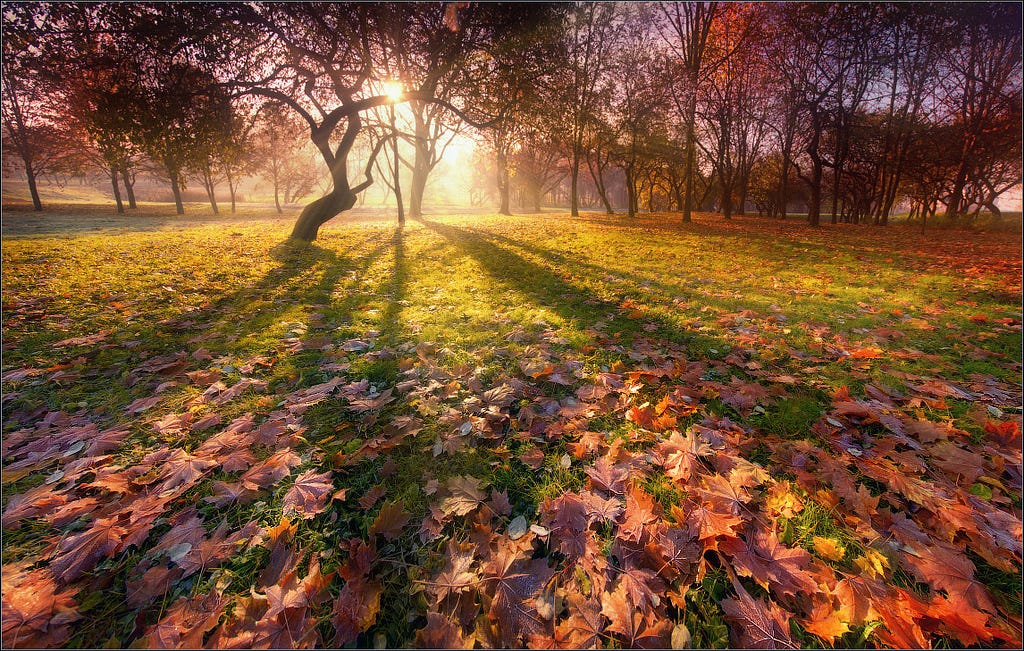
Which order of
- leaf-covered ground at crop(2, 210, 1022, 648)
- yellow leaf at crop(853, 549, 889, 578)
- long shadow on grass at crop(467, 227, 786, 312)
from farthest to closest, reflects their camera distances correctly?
long shadow on grass at crop(467, 227, 786, 312)
yellow leaf at crop(853, 549, 889, 578)
leaf-covered ground at crop(2, 210, 1022, 648)

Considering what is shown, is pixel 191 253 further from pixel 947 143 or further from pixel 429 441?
pixel 947 143

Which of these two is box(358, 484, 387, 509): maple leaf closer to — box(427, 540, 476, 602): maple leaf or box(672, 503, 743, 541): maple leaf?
box(427, 540, 476, 602): maple leaf

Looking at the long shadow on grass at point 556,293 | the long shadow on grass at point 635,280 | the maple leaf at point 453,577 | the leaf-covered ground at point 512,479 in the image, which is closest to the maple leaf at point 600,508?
the leaf-covered ground at point 512,479

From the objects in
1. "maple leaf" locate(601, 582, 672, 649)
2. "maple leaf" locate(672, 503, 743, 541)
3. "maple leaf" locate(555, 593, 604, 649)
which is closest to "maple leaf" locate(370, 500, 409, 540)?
"maple leaf" locate(555, 593, 604, 649)

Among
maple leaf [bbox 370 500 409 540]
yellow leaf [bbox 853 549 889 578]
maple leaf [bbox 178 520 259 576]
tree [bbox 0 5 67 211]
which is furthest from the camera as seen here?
tree [bbox 0 5 67 211]

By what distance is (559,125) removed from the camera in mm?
15016

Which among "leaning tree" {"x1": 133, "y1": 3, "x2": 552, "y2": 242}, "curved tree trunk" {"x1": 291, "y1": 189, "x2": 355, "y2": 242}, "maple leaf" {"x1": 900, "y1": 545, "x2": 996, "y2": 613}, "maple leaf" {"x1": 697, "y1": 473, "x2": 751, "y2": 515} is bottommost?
"maple leaf" {"x1": 900, "y1": 545, "x2": 996, "y2": 613}

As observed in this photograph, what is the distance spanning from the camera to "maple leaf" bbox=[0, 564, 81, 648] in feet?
4.32

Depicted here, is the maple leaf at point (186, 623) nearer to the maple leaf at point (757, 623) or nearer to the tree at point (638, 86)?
the maple leaf at point (757, 623)

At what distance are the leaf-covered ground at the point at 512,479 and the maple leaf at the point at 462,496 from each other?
0.03ft

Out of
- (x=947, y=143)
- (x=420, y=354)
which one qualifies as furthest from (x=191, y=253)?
(x=947, y=143)

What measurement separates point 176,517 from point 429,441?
4.25 feet

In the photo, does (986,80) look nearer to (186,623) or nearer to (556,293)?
(556,293)

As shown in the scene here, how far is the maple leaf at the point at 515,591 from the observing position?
4.51ft
